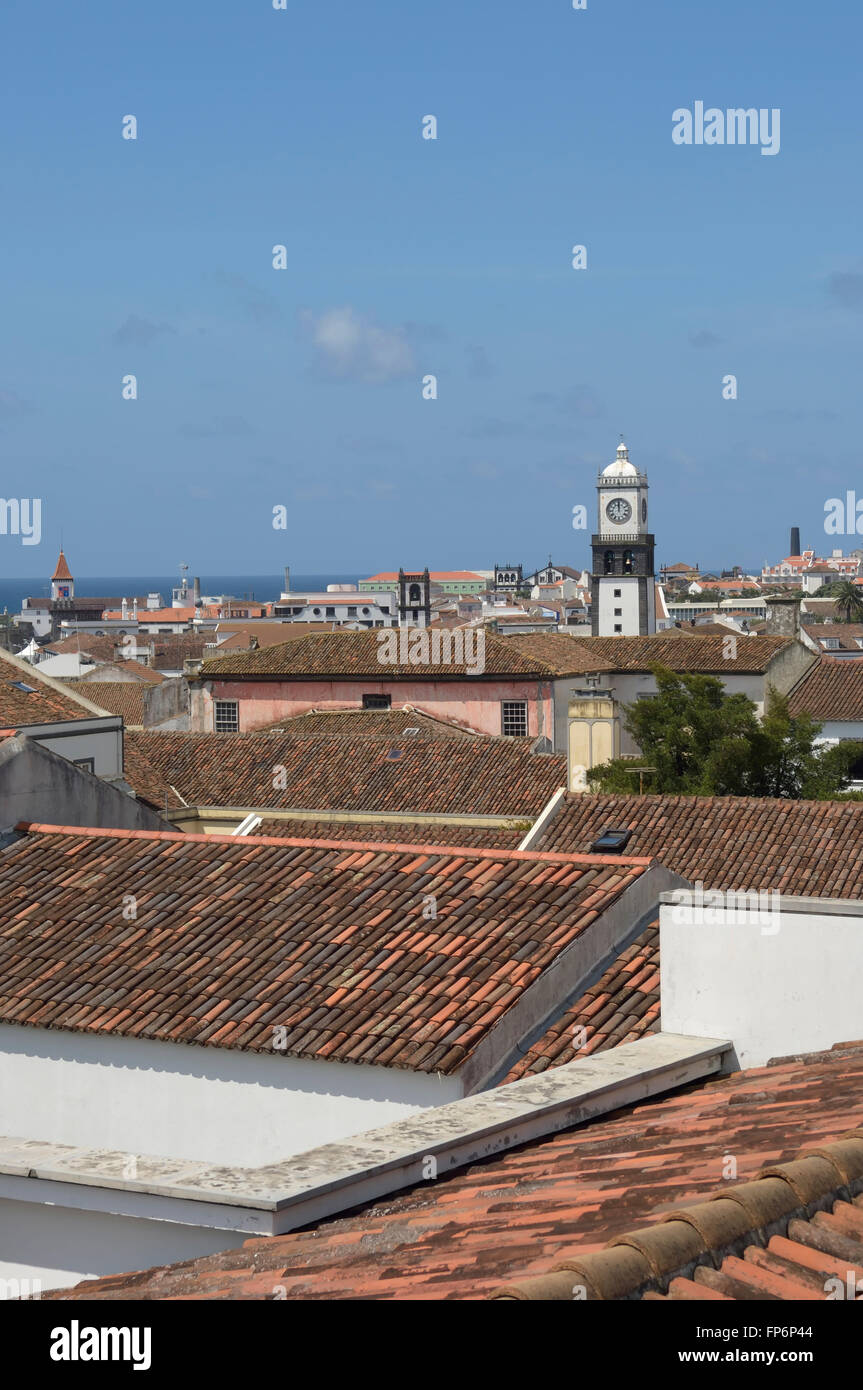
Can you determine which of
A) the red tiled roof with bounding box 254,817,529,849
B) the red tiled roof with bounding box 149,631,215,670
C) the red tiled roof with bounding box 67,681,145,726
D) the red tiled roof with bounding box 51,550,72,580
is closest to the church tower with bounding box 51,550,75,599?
the red tiled roof with bounding box 51,550,72,580

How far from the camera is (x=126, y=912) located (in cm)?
1137

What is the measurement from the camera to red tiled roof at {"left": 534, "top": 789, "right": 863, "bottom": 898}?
20172 millimetres

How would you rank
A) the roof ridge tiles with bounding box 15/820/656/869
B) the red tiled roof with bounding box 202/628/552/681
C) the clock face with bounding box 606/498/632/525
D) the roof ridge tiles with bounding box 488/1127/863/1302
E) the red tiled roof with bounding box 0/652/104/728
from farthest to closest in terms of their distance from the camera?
the clock face with bounding box 606/498/632/525, the red tiled roof with bounding box 202/628/552/681, the red tiled roof with bounding box 0/652/104/728, the roof ridge tiles with bounding box 15/820/656/869, the roof ridge tiles with bounding box 488/1127/863/1302

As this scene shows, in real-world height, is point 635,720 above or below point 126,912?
above

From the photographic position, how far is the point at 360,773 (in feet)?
106

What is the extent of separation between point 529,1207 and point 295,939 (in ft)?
16.9

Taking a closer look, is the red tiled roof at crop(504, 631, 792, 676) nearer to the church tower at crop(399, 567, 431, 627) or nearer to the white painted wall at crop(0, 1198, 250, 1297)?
the white painted wall at crop(0, 1198, 250, 1297)

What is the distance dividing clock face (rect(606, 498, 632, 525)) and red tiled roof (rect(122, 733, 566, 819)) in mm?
66699

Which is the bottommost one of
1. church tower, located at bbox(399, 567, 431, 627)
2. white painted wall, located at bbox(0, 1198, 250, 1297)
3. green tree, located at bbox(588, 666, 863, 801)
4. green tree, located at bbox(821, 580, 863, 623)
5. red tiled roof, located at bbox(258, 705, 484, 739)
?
white painted wall, located at bbox(0, 1198, 250, 1297)

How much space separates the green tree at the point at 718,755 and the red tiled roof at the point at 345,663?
38.9ft
